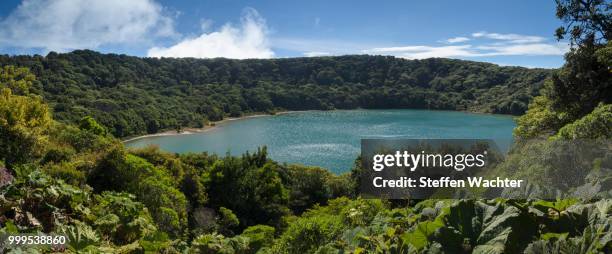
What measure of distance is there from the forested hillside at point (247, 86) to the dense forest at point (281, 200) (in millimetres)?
41137

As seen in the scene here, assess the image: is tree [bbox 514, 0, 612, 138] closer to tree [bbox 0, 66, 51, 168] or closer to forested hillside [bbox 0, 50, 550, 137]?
tree [bbox 0, 66, 51, 168]

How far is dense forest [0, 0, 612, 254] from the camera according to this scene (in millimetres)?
2002

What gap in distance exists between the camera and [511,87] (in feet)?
346

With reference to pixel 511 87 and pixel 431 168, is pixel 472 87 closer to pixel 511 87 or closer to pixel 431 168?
pixel 511 87

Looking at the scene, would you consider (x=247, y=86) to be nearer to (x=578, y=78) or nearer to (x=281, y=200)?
(x=281, y=200)

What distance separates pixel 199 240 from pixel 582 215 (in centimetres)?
351

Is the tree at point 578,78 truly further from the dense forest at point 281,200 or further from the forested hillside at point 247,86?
the forested hillside at point 247,86

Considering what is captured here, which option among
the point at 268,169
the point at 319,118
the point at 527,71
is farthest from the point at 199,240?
the point at 527,71

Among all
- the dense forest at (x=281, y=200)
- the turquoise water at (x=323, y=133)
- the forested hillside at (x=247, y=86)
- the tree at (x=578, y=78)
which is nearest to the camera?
the dense forest at (x=281, y=200)

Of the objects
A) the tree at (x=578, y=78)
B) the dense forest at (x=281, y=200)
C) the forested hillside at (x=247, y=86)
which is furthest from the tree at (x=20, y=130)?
the forested hillside at (x=247, y=86)

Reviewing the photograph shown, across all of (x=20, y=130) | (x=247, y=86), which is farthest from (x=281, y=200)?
(x=247, y=86)

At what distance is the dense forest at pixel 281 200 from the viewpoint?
2.00 meters

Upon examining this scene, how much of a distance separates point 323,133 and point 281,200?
49.2 m

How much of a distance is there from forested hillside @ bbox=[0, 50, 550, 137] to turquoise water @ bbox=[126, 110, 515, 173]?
6092 millimetres
